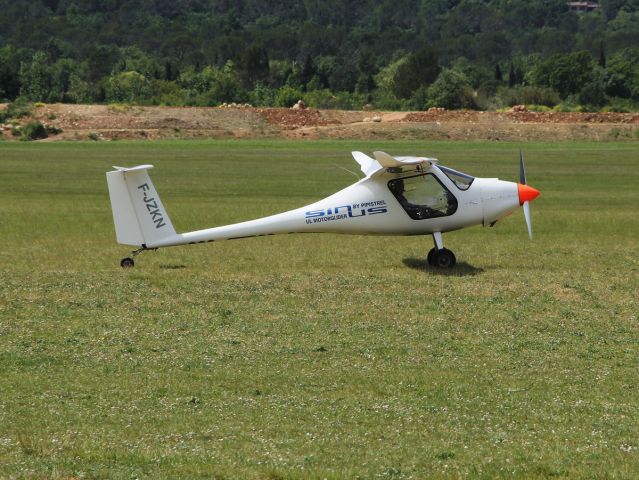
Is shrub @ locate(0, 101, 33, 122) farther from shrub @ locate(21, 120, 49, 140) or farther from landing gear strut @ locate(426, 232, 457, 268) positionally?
landing gear strut @ locate(426, 232, 457, 268)

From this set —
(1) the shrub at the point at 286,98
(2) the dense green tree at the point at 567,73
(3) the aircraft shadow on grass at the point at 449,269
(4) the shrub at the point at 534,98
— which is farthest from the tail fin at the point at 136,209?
(2) the dense green tree at the point at 567,73

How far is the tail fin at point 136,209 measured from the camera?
1800cm

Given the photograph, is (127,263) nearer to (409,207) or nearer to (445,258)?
(409,207)

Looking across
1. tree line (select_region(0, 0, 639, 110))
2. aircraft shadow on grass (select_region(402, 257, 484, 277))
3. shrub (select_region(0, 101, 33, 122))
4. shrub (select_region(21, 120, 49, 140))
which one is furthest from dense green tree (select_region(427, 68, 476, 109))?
aircraft shadow on grass (select_region(402, 257, 484, 277))

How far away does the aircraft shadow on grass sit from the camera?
18562 mm

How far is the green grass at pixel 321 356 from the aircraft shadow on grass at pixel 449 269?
87mm

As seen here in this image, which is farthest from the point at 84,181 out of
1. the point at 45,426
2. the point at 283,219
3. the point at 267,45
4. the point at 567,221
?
the point at 267,45

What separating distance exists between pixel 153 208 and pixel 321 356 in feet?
21.6

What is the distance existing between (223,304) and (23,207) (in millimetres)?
15835

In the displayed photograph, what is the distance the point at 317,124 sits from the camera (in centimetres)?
7631

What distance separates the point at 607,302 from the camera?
626 inches

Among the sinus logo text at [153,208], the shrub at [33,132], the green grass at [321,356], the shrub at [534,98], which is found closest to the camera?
the green grass at [321,356]

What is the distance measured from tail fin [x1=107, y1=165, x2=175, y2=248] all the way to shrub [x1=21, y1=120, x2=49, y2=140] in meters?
50.5

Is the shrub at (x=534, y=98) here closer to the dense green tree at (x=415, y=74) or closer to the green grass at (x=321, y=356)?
the dense green tree at (x=415, y=74)
